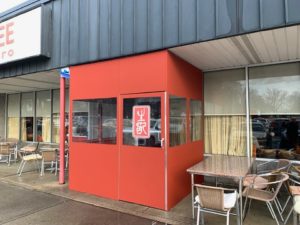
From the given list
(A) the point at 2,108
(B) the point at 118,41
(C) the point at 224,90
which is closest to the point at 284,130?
(C) the point at 224,90

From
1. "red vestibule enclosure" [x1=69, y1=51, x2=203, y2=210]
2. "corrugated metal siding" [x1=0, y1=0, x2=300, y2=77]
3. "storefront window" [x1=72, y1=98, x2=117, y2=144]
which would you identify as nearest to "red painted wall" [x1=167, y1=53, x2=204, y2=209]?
"red vestibule enclosure" [x1=69, y1=51, x2=203, y2=210]

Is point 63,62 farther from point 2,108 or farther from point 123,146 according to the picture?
point 2,108

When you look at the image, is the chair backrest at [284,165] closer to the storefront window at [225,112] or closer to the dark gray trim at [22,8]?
the storefront window at [225,112]

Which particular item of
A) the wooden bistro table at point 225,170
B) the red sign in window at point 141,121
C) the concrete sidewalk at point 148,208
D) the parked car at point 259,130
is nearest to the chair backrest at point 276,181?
the wooden bistro table at point 225,170

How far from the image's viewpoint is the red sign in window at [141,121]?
427 cm

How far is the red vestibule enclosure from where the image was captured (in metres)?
4.11

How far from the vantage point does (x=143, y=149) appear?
4.30 meters

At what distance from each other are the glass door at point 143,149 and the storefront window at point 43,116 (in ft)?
17.8

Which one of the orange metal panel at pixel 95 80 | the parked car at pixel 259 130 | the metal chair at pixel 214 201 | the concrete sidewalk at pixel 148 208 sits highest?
the orange metal panel at pixel 95 80

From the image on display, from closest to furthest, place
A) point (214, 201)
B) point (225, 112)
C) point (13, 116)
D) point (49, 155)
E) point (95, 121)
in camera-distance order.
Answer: point (214, 201) → point (95, 121) → point (225, 112) → point (49, 155) → point (13, 116)

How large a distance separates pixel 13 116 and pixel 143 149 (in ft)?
26.4

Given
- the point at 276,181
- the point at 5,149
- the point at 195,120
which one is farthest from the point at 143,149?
the point at 5,149

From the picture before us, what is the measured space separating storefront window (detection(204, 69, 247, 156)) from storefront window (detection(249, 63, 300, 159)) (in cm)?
21

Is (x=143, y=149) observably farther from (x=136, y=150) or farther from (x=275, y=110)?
(x=275, y=110)
